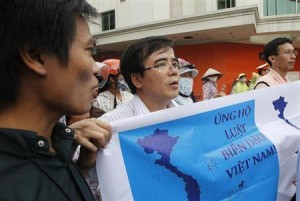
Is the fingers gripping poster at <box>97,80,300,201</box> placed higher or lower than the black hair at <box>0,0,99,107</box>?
lower

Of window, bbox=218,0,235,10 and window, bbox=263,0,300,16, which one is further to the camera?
window, bbox=263,0,300,16

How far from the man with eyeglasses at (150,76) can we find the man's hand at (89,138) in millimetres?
677

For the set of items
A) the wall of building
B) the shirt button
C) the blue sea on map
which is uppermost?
the wall of building

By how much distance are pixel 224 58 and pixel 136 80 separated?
14.2m

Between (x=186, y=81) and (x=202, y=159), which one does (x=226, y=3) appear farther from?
(x=202, y=159)

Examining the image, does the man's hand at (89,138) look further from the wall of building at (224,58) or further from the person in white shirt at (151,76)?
the wall of building at (224,58)

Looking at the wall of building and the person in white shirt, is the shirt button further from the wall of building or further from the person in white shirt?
the wall of building

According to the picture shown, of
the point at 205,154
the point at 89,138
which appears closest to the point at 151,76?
the point at 205,154

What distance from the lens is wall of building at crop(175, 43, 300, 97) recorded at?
624 inches

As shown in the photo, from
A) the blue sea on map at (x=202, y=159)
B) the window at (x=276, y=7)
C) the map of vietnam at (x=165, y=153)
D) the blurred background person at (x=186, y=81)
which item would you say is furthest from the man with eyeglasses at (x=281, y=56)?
the window at (x=276, y=7)

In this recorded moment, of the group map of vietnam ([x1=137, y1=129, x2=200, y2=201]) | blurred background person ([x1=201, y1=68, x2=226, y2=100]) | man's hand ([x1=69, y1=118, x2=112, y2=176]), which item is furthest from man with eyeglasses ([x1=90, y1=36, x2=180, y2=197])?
blurred background person ([x1=201, y1=68, x2=226, y2=100])

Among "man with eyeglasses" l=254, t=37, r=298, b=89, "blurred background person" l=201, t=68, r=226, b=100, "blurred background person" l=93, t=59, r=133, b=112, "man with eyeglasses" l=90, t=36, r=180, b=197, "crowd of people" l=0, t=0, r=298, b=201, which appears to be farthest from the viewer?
"blurred background person" l=201, t=68, r=226, b=100

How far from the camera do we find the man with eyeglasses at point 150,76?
1.91 m

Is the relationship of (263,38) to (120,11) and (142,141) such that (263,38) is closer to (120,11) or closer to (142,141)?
(120,11)
